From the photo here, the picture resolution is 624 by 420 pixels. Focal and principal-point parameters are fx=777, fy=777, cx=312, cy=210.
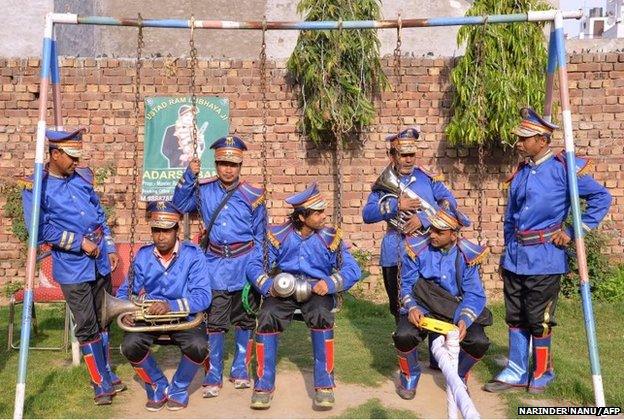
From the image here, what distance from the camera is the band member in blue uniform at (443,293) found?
6031mm

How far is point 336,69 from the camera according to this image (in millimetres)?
9258

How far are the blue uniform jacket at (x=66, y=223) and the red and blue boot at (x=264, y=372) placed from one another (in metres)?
1.49

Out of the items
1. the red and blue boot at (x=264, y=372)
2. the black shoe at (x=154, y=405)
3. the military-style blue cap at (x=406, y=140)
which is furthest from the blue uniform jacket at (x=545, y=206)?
the black shoe at (x=154, y=405)

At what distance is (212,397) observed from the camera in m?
6.33

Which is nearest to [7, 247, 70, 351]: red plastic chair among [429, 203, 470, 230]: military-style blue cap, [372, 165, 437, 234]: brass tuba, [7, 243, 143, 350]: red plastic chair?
[7, 243, 143, 350]: red plastic chair

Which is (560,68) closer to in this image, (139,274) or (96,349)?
(139,274)

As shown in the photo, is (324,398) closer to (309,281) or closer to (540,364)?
(309,281)

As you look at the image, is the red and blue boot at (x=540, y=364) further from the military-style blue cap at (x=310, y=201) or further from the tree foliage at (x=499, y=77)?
the tree foliage at (x=499, y=77)

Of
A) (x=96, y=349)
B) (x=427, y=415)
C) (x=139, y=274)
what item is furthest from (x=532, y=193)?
(x=96, y=349)

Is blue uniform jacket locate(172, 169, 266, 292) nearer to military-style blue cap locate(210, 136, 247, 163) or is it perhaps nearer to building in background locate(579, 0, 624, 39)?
military-style blue cap locate(210, 136, 247, 163)

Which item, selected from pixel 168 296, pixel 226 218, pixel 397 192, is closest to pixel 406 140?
pixel 397 192

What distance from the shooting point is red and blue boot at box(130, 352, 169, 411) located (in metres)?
5.98

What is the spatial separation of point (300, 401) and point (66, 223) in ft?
7.72

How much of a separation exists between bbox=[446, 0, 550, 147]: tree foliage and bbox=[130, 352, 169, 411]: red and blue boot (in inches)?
189
